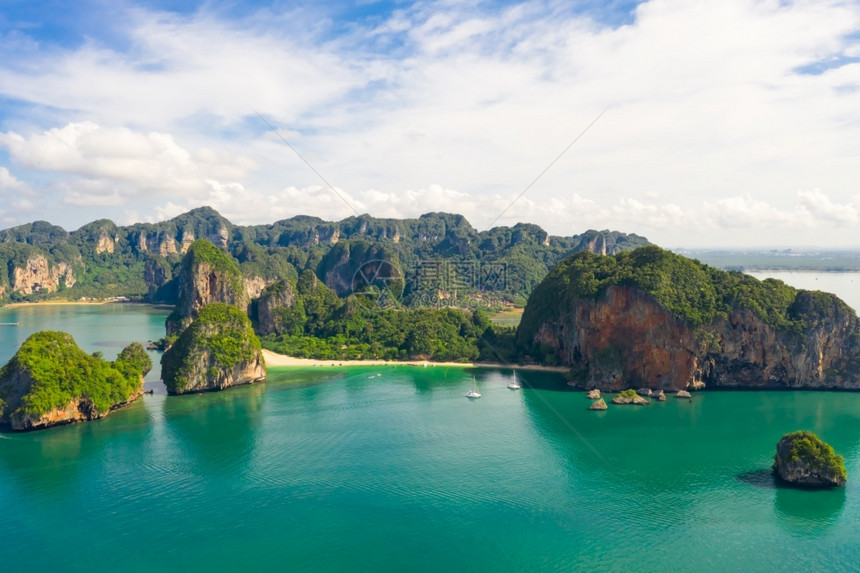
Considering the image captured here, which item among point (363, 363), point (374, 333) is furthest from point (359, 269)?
point (363, 363)

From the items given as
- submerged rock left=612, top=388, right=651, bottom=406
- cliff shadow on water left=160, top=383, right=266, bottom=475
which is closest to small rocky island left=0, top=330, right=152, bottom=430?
cliff shadow on water left=160, top=383, right=266, bottom=475

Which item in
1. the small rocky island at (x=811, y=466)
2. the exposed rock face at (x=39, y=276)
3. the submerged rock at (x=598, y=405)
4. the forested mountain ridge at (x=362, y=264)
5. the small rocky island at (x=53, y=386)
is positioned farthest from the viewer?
the exposed rock face at (x=39, y=276)

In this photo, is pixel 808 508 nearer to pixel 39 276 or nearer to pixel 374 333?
pixel 374 333

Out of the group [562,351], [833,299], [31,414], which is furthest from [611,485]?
[31,414]

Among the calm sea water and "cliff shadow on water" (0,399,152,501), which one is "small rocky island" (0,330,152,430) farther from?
the calm sea water

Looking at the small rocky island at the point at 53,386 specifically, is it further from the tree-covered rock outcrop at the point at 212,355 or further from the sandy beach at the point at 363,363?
the sandy beach at the point at 363,363

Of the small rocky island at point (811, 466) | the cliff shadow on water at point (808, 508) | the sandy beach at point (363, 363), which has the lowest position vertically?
the cliff shadow on water at point (808, 508)

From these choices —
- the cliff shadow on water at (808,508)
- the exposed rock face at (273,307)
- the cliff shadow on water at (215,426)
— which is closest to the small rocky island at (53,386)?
the cliff shadow on water at (215,426)
